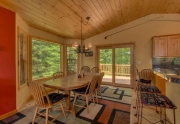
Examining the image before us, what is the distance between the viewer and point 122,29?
453cm

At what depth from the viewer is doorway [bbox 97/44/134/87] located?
14.6 ft

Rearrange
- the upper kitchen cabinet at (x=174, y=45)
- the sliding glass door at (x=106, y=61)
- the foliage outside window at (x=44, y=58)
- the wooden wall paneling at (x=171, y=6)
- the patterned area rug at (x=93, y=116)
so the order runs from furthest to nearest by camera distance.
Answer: the sliding glass door at (x=106, y=61) → the foliage outside window at (x=44, y=58) → the upper kitchen cabinet at (x=174, y=45) → the wooden wall paneling at (x=171, y=6) → the patterned area rug at (x=93, y=116)

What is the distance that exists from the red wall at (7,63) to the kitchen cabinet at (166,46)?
4581 millimetres

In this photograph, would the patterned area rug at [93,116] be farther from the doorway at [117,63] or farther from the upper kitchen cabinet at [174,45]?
the upper kitchen cabinet at [174,45]

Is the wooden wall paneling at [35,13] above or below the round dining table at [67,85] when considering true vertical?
above

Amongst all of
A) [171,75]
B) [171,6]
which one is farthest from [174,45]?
[171,75]

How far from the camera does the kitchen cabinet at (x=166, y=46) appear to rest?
11.1ft

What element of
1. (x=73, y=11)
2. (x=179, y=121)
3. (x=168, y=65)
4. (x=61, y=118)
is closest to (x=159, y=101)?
(x=179, y=121)

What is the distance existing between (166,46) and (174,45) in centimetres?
22

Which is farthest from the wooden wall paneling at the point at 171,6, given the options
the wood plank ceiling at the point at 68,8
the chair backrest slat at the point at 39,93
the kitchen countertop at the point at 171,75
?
the chair backrest slat at the point at 39,93

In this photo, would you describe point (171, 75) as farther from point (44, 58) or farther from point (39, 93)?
point (44, 58)

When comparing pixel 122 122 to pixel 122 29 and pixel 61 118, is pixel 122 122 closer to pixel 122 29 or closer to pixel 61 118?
pixel 61 118

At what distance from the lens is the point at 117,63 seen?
15.4 feet

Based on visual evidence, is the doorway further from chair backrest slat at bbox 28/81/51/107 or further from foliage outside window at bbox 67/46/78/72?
chair backrest slat at bbox 28/81/51/107
